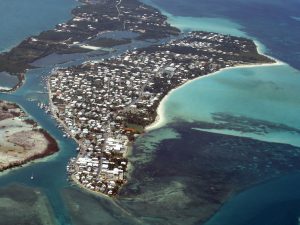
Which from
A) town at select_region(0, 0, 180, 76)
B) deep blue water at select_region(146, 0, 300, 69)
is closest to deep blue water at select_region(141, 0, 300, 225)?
deep blue water at select_region(146, 0, 300, 69)

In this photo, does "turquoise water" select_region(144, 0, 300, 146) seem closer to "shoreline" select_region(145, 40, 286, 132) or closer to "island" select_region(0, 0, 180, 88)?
"shoreline" select_region(145, 40, 286, 132)

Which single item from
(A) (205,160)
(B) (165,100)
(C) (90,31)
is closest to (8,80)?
(B) (165,100)

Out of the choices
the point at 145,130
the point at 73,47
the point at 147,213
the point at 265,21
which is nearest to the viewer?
the point at 147,213

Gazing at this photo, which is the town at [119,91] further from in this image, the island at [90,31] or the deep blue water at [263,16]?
the deep blue water at [263,16]

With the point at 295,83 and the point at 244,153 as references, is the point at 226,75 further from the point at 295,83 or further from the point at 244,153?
the point at 244,153

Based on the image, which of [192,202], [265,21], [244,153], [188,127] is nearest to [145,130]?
[188,127]

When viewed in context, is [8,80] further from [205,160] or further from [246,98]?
[246,98]
